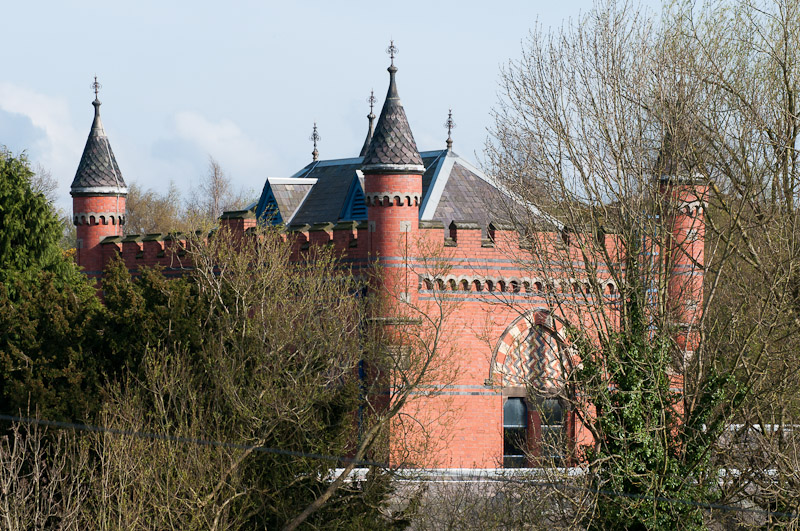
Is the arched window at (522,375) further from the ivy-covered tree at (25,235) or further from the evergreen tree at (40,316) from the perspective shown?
the ivy-covered tree at (25,235)

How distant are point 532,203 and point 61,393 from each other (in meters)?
9.39

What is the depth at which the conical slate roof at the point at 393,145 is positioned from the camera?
24047 mm

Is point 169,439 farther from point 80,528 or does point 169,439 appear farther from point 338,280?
point 338,280

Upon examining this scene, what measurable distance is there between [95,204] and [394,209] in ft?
26.8

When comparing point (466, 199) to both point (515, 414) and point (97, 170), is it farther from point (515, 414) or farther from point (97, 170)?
point (97, 170)

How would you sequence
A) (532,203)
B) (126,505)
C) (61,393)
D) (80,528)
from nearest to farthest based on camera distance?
(126,505) < (80,528) < (61,393) < (532,203)

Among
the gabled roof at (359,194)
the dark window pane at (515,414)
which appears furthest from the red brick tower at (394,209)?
the dark window pane at (515,414)

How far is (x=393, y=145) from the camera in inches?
951

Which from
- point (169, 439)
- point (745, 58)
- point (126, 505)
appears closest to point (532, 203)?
point (745, 58)

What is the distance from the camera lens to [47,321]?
910 inches

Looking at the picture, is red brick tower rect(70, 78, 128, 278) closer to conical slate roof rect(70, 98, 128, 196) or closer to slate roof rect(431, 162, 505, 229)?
conical slate roof rect(70, 98, 128, 196)

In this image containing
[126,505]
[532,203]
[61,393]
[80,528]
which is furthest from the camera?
[532,203]

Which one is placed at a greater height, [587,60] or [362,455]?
[587,60]

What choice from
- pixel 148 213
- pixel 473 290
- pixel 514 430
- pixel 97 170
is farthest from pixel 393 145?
pixel 148 213
